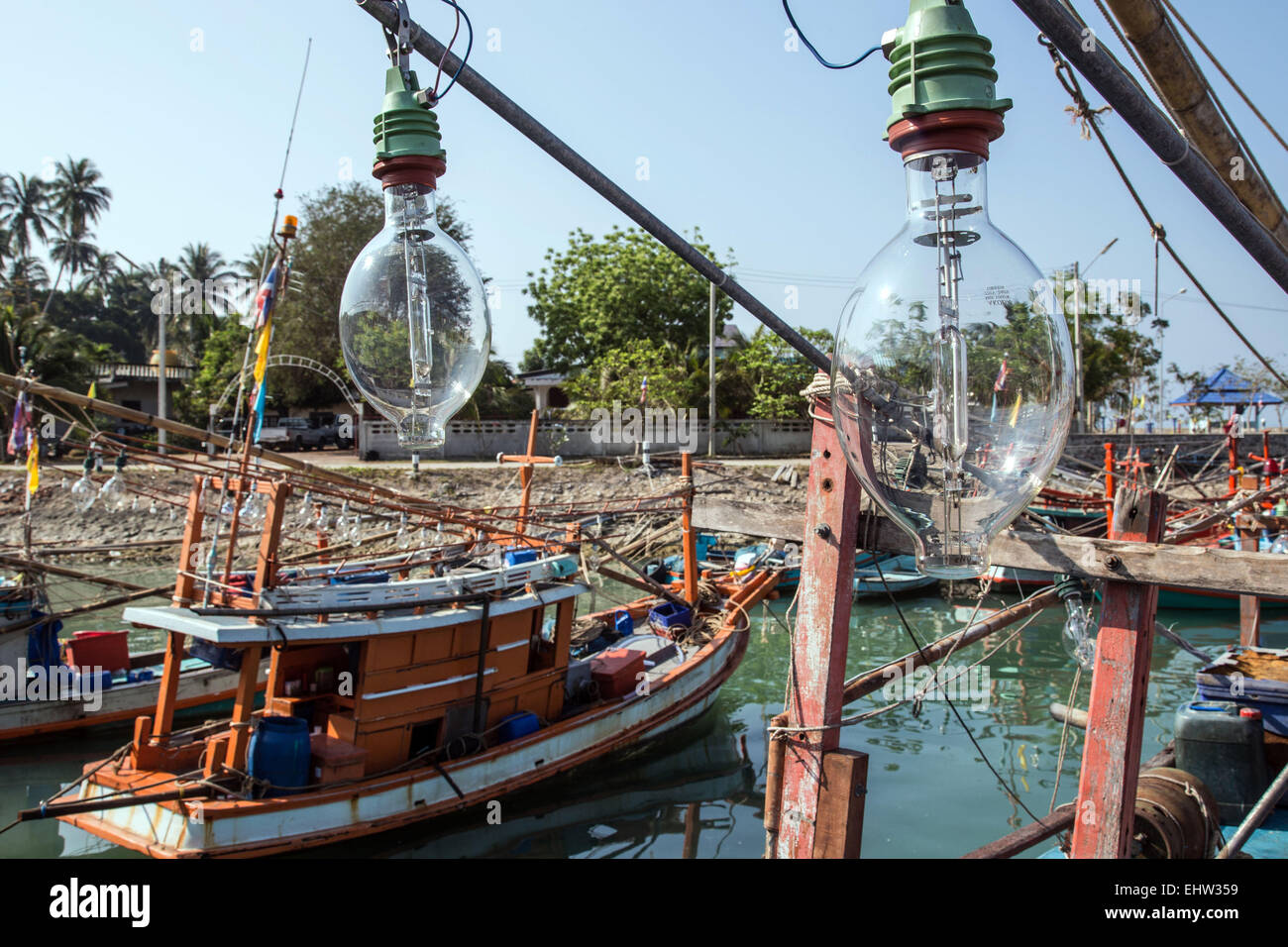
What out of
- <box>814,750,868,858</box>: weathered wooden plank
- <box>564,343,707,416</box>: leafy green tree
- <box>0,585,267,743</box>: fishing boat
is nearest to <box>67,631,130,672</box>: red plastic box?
<box>0,585,267,743</box>: fishing boat

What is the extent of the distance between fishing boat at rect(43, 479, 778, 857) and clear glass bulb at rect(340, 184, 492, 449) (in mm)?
6875

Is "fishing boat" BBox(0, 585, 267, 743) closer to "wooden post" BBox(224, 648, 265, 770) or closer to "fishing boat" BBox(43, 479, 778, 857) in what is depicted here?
"fishing boat" BBox(43, 479, 778, 857)

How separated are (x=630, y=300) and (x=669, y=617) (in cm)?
2598

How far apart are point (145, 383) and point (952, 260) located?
49.4 metres

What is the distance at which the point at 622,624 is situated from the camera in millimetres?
15531

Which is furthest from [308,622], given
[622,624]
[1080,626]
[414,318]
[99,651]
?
[414,318]

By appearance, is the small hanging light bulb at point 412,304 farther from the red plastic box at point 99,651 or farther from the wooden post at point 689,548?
the red plastic box at point 99,651

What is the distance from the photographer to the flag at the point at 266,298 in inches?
294

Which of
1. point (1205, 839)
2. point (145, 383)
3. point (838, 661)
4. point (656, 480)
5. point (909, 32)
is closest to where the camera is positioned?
point (909, 32)

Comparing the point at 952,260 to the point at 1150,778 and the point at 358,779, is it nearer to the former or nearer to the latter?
the point at 1150,778

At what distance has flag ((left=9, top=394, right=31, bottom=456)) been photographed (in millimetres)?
9516

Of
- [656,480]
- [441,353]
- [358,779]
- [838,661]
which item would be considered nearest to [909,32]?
[441,353]

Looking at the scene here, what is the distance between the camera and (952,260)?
1653 millimetres

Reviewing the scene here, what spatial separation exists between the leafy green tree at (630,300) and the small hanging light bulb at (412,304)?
35.6m
